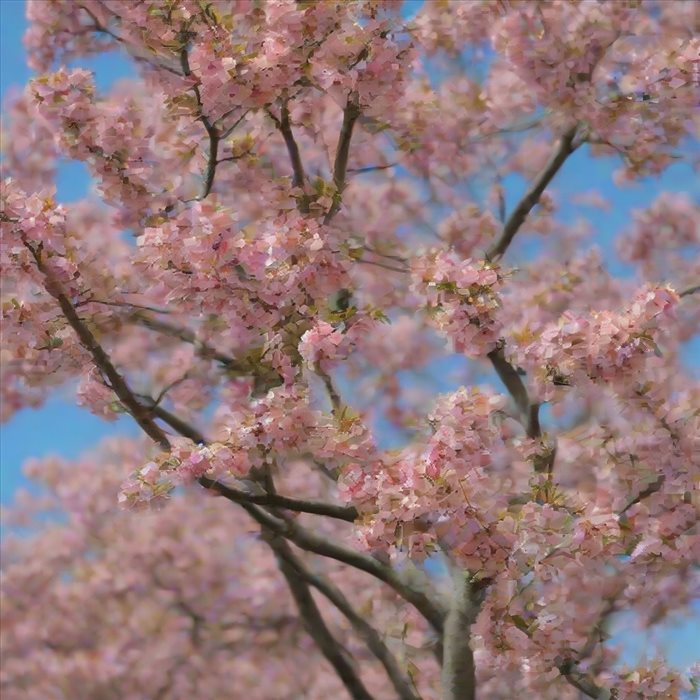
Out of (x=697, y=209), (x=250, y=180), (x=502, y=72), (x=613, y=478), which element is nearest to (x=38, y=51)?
(x=250, y=180)

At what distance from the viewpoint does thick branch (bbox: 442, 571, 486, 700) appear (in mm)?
5031

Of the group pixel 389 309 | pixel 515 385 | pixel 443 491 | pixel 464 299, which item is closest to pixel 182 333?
pixel 389 309

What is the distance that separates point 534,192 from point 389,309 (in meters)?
1.34

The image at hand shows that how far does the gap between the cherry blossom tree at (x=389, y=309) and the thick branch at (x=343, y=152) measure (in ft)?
0.11

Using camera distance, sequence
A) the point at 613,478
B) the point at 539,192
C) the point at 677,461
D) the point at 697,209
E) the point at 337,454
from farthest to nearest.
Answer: the point at 697,209
the point at 539,192
the point at 613,478
the point at 677,461
the point at 337,454

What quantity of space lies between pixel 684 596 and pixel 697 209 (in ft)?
12.1

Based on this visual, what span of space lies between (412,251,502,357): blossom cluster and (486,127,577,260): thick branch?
1.85m

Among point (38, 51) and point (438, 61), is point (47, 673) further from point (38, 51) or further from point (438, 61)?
point (438, 61)

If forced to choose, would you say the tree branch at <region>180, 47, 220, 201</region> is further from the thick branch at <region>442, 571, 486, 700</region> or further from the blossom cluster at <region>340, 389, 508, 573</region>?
the thick branch at <region>442, 571, 486, 700</region>

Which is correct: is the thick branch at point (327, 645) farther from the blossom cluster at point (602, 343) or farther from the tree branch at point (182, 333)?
the blossom cluster at point (602, 343)

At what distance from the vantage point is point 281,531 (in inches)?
200

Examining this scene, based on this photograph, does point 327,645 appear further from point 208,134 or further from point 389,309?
point 208,134

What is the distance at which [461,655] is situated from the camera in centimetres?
504

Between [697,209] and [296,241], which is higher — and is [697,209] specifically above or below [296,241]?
above
